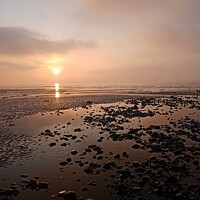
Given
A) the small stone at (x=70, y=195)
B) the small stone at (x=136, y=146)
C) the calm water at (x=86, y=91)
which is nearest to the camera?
the small stone at (x=70, y=195)

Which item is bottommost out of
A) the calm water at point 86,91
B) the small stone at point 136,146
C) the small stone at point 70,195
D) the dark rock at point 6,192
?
the dark rock at point 6,192

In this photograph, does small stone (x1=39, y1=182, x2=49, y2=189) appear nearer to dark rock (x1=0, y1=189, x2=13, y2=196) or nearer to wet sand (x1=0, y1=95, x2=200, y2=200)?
wet sand (x1=0, y1=95, x2=200, y2=200)

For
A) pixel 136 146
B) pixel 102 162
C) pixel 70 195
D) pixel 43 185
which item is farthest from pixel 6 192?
pixel 136 146

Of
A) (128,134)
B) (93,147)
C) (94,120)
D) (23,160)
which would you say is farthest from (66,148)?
(94,120)

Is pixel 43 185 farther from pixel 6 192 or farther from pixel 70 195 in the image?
pixel 70 195

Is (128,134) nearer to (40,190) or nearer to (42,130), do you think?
(42,130)

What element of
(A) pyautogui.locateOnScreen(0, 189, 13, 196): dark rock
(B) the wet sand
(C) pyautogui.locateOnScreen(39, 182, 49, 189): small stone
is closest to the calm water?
(B) the wet sand

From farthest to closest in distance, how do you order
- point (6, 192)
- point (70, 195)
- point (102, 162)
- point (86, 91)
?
point (86, 91)
point (102, 162)
point (6, 192)
point (70, 195)

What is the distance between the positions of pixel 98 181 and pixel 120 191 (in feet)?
5.61

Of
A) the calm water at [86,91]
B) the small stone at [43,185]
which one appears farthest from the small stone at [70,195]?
the calm water at [86,91]

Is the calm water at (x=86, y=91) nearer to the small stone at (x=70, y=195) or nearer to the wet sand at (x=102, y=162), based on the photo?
the wet sand at (x=102, y=162)

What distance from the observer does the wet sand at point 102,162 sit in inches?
477

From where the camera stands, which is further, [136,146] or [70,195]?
[136,146]

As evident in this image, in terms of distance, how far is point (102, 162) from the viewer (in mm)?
16406
